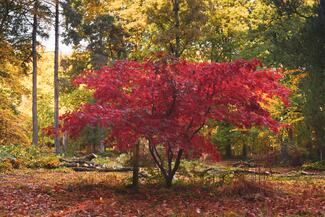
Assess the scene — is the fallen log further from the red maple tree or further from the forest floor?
the red maple tree

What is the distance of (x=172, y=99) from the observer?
8961 millimetres

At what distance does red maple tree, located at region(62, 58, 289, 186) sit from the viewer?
27.2 feet

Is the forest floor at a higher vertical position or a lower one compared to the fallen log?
lower

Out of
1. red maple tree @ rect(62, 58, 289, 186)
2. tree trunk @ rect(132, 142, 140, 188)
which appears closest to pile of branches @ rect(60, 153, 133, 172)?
tree trunk @ rect(132, 142, 140, 188)

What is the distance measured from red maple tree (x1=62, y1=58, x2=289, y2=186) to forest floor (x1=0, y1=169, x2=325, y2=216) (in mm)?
1035

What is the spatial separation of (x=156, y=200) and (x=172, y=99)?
2311 millimetres

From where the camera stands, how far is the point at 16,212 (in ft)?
24.6

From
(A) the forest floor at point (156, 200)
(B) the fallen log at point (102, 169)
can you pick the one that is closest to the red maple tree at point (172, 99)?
(A) the forest floor at point (156, 200)

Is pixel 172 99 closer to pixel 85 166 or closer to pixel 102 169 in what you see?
pixel 102 169

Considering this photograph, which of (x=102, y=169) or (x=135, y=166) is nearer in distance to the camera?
(x=135, y=166)

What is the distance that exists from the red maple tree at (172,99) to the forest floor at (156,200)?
40.8 inches

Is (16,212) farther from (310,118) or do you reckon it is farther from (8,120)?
(8,120)

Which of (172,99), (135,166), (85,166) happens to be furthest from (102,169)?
(172,99)

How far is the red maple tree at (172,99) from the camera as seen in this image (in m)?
8.29
